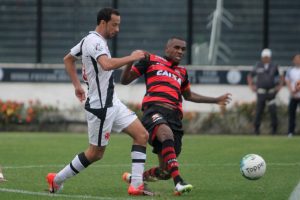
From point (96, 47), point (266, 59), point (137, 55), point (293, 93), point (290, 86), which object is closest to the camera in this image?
point (137, 55)

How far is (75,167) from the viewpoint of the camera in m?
11.7

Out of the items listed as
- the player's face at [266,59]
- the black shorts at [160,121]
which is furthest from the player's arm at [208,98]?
the player's face at [266,59]

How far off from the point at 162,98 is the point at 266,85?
45.7ft

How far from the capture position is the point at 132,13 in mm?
28922

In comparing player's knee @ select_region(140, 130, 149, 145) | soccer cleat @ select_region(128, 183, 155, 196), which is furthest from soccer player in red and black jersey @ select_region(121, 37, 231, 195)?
soccer cleat @ select_region(128, 183, 155, 196)

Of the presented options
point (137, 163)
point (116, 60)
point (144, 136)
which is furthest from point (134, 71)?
point (116, 60)

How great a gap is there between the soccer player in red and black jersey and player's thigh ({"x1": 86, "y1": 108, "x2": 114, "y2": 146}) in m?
0.87

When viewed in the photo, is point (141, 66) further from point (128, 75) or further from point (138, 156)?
point (138, 156)

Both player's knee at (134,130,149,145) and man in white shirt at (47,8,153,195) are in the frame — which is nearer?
man in white shirt at (47,8,153,195)

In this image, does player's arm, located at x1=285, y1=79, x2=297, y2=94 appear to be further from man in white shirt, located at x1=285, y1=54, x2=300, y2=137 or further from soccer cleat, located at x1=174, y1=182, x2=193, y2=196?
soccer cleat, located at x1=174, y1=182, x2=193, y2=196

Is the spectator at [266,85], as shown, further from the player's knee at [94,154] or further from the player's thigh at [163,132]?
the player's knee at [94,154]

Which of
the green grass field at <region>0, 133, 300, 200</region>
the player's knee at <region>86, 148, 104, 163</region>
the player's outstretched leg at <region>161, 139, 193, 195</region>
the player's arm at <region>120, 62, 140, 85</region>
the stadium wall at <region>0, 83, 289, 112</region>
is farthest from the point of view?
the stadium wall at <region>0, 83, 289, 112</region>

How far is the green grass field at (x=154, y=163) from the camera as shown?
12.0 m

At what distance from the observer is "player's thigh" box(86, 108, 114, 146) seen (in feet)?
38.0
